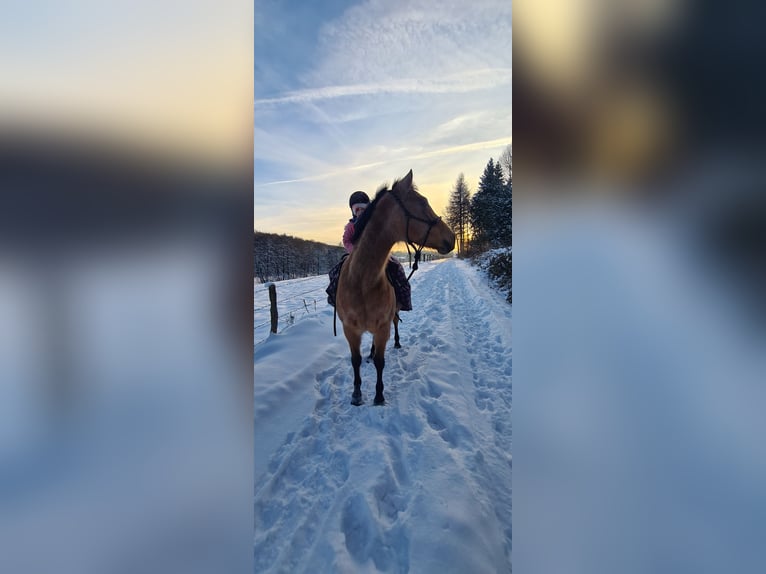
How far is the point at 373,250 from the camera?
3316mm

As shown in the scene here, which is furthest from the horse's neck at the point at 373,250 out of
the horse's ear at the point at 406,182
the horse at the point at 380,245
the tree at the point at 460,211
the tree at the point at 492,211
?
the tree at the point at 460,211

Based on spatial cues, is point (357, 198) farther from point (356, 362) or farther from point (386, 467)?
point (386, 467)

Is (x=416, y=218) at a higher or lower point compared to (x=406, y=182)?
lower

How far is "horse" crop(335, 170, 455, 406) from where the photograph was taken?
10.5ft

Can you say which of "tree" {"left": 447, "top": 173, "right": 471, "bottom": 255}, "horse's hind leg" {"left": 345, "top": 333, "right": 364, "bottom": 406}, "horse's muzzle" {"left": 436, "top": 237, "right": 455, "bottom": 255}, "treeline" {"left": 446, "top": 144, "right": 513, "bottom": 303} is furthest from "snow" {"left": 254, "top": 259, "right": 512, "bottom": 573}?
"tree" {"left": 447, "top": 173, "right": 471, "bottom": 255}

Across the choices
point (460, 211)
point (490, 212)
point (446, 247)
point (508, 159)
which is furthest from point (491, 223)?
point (446, 247)

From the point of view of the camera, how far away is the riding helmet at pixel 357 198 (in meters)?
5.03

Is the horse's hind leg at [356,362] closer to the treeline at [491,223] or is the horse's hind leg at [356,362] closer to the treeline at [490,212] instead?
the treeline at [491,223]

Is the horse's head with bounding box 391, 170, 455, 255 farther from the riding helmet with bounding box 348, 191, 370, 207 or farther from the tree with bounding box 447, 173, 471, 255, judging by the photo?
the tree with bounding box 447, 173, 471, 255

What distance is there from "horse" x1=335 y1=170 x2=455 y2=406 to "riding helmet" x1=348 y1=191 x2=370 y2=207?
5.54ft

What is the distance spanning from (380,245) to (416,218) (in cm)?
46
